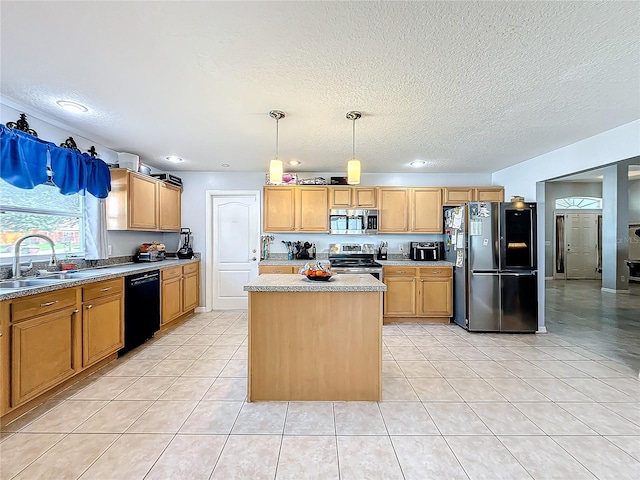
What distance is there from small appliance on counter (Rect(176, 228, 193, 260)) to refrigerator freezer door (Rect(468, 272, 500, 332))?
4.39m

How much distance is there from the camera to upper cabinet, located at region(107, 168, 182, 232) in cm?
371

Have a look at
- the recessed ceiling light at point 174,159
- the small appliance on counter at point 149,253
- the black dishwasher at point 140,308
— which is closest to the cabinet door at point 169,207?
the small appliance on counter at point 149,253

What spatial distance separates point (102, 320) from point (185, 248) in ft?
7.02

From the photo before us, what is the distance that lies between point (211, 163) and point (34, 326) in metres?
2.96

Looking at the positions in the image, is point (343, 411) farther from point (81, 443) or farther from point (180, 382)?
point (81, 443)

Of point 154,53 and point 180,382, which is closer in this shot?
point 154,53

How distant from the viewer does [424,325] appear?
176 inches

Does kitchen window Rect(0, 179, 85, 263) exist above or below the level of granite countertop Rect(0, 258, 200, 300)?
above

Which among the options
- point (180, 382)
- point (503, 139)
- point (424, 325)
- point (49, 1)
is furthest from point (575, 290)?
point (49, 1)

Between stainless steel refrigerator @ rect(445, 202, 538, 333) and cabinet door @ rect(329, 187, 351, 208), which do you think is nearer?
stainless steel refrigerator @ rect(445, 202, 538, 333)

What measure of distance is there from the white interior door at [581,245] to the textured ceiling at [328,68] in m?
6.71

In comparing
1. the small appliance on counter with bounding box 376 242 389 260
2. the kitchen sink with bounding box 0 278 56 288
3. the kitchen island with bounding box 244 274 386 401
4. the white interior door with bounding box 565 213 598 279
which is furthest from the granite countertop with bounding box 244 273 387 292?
the white interior door with bounding box 565 213 598 279

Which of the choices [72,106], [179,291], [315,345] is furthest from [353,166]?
[179,291]

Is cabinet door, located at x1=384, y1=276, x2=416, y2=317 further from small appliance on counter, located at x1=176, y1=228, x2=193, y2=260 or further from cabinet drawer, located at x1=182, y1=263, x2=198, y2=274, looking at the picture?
small appliance on counter, located at x1=176, y1=228, x2=193, y2=260
